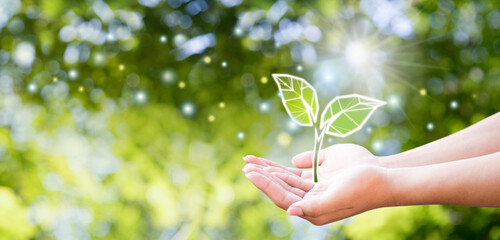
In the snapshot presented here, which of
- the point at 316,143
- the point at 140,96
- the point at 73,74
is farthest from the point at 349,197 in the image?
the point at 73,74

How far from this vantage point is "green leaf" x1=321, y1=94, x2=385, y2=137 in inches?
42.3

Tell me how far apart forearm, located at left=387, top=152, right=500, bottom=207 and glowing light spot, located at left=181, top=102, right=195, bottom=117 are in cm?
70

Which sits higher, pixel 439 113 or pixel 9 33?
Result: pixel 9 33

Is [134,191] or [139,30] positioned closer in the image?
[139,30]

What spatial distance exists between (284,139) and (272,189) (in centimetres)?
53

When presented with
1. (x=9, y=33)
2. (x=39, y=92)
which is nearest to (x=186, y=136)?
(x=39, y=92)

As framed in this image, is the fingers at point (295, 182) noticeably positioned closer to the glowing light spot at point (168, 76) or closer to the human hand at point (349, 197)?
the human hand at point (349, 197)

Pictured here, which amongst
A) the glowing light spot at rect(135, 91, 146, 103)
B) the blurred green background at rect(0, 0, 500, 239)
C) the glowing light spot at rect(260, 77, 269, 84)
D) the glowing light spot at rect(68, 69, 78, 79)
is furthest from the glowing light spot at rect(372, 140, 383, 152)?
the glowing light spot at rect(68, 69, 78, 79)

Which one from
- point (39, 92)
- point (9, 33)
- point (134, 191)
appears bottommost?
point (134, 191)

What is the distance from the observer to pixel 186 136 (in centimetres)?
140

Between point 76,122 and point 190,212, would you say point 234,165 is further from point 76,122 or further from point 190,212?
point 76,122

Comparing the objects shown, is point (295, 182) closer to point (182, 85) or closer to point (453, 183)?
point (453, 183)

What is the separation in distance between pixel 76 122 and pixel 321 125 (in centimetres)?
82

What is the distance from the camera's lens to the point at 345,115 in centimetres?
107
